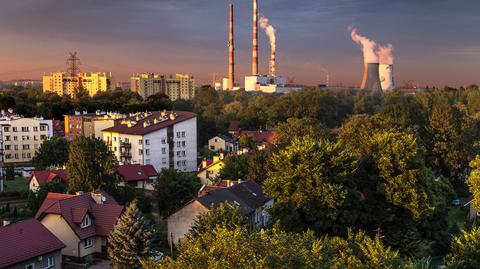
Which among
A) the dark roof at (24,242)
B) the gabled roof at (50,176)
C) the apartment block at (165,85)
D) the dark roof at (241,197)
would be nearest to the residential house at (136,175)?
the gabled roof at (50,176)

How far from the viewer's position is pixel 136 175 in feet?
162

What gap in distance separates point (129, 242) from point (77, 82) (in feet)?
558

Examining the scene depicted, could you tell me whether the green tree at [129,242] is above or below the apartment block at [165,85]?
below

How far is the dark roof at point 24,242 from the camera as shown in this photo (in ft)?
76.2

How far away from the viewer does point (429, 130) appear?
177ft

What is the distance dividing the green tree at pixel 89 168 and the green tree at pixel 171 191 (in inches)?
144

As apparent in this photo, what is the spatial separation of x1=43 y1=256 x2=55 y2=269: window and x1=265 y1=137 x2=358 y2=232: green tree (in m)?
11.3

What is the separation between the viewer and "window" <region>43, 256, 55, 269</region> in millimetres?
25047

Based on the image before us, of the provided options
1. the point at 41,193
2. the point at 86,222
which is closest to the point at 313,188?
the point at 86,222

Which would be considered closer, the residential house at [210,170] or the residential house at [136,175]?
the residential house at [136,175]

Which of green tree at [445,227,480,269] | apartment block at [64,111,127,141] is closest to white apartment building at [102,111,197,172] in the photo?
apartment block at [64,111,127,141]

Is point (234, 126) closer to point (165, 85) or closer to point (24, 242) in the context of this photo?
point (24, 242)

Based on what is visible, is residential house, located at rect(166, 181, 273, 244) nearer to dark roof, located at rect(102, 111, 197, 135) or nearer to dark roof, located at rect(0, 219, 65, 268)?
dark roof, located at rect(0, 219, 65, 268)

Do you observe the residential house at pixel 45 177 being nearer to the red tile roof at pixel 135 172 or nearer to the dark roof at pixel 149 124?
the red tile roof at pixel 135 172
